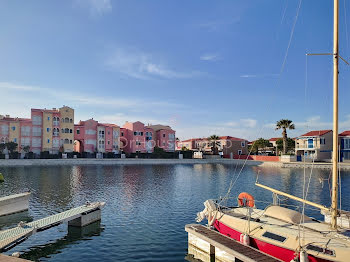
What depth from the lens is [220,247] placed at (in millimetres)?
14242

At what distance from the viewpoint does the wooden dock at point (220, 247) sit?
42.3 feet

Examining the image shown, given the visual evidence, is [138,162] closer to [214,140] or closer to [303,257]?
[214,140]

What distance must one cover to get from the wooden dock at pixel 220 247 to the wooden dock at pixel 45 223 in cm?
908

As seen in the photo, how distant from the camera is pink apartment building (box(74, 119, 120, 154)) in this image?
352 feet

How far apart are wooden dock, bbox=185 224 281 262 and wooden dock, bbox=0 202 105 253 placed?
9.08 meters

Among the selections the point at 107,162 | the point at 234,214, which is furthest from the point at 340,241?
the point at 107,162

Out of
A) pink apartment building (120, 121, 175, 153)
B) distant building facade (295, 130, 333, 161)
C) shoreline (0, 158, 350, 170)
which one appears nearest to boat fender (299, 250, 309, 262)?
shoreline (0, 158, 350, 170)

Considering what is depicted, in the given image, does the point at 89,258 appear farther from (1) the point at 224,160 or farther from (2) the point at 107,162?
(1) the point at 224,160

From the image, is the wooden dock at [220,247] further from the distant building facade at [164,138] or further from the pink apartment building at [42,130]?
the distant building facade at [164,138]

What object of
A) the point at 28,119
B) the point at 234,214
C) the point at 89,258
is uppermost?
the point at 28,119

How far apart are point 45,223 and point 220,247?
12.1 meters

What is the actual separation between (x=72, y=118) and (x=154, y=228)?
Answer: 3573 inches

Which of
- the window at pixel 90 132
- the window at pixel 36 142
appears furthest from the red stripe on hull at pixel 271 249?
the window at pixel 90 132

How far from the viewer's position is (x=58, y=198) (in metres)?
32.4
